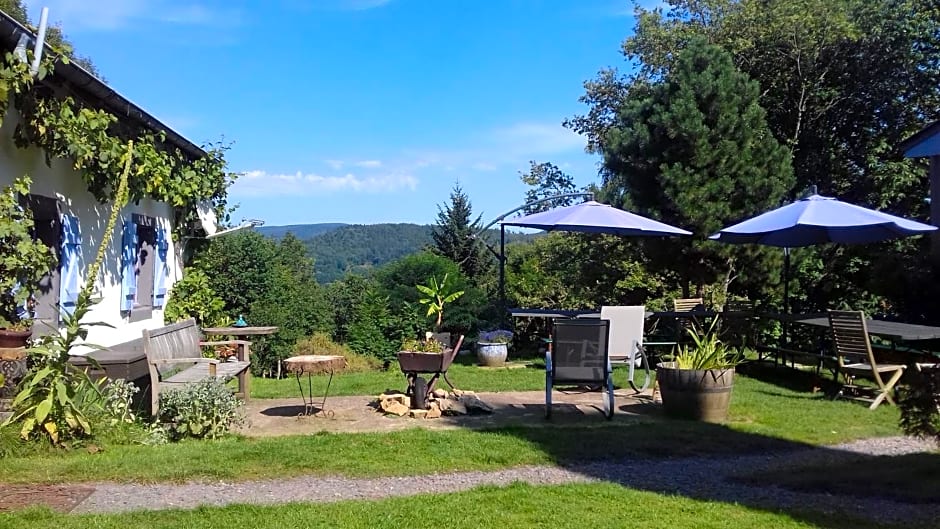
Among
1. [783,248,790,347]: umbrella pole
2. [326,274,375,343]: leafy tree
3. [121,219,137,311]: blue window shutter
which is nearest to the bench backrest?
[121,219,137,311]: blue window shutter

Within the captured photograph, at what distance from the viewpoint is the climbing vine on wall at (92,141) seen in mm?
→ 6286

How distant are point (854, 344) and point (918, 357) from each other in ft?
5.53

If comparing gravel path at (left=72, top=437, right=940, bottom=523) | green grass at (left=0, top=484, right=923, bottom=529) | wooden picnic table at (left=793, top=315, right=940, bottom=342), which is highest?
wooden picnic table at (left=793, top=315, right=940, bottom=342)

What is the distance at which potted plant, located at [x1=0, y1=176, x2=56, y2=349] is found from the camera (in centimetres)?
603

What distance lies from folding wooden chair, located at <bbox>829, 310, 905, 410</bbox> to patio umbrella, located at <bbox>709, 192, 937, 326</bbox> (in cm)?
127

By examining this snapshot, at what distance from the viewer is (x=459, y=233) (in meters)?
27.5

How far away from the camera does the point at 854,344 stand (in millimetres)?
8438

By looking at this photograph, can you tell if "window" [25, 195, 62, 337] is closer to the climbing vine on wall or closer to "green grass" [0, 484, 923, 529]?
the climbing vine on wall

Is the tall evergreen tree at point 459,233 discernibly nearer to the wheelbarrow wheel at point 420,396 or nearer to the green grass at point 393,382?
the green grass at point 393,382

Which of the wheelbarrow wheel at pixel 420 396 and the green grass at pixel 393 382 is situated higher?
the wheelbarrow wheel at pixel 420 396

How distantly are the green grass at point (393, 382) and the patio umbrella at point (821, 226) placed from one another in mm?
3235

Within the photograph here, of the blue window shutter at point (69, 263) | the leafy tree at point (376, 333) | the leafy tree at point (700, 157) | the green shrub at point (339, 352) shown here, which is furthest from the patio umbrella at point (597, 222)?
the blue window shutter at point (69, 263)

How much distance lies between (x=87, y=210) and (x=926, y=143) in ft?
41.6

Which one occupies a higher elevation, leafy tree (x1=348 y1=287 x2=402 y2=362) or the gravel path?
leafy tree (x1=348 y1=287 x2=402 y2=362)
